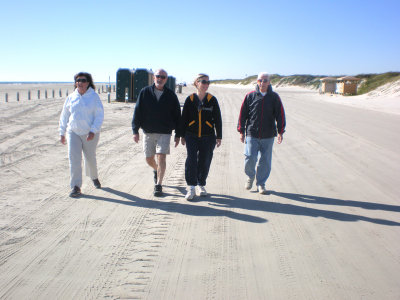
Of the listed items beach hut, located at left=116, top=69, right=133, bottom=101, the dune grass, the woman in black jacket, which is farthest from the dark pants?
the dune grass

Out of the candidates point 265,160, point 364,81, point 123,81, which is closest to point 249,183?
point 265,160

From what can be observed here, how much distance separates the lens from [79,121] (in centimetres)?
517

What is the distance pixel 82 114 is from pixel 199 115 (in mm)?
1763

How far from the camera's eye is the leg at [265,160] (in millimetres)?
5438

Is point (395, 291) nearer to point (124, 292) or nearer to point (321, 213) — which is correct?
point (321, 213)

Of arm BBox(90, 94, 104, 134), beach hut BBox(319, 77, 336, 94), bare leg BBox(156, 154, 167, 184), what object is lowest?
bare leg BBox(156, 154, 167, 184)

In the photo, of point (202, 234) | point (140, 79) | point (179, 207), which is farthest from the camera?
point (140, 79)

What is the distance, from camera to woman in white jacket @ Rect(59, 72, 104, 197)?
518 centimetres

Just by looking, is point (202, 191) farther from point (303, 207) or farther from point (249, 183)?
point (303, 207)

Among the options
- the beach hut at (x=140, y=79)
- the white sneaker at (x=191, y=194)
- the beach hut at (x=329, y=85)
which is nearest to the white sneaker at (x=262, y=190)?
the white sneaker at (x=191, y=194)

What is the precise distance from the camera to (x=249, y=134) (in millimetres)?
5492

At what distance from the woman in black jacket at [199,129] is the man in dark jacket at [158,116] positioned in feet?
0.68

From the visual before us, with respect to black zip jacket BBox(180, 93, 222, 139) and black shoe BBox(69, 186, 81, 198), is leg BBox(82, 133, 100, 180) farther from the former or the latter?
black zip jacket BBox(180, 93, 222, 139)

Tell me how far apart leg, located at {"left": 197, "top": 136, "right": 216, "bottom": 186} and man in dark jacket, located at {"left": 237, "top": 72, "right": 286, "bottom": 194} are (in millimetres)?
547
